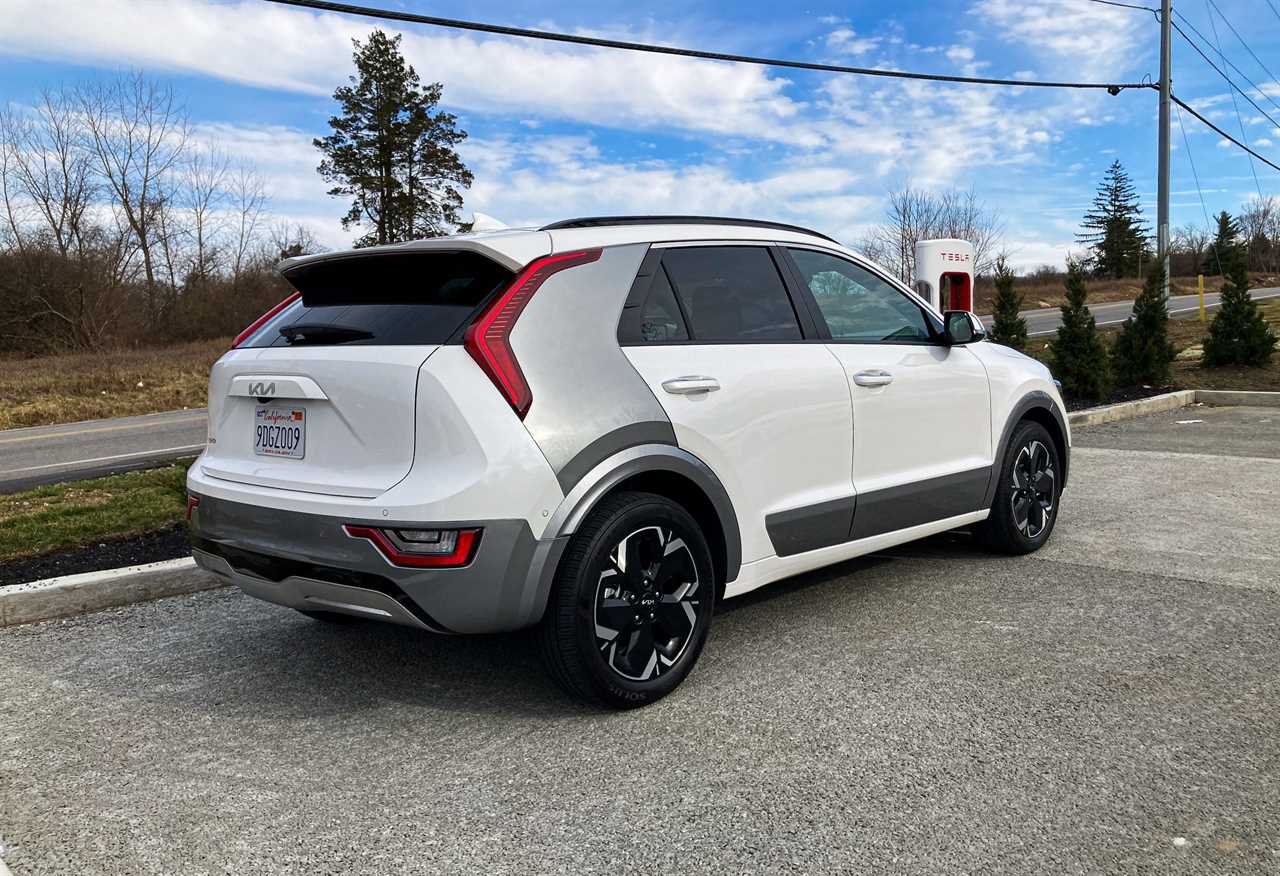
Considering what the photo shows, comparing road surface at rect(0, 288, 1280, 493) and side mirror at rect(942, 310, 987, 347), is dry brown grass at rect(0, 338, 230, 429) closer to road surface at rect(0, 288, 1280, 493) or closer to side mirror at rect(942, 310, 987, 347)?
road surface at rect(0, 288, 1280, 493)

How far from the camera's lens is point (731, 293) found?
4.19m

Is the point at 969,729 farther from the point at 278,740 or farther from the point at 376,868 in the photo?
the point at 278,740

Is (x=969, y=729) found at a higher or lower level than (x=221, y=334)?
lower

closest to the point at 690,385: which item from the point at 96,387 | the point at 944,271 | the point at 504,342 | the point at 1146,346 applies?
the point at 504,342

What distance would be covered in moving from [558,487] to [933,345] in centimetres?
258

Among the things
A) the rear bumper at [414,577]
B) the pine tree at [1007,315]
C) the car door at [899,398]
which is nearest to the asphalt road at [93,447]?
the rear bumper at [414,577]

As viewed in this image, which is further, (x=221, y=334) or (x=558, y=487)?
(x=221, y=334)

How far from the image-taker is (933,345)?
5.10 meters

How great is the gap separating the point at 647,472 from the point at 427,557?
86cm

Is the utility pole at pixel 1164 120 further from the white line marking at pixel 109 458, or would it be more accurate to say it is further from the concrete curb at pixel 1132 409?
the white line marking at pixel 109 458

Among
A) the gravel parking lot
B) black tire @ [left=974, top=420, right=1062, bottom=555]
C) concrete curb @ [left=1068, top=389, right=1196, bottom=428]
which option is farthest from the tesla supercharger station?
the gravel parking lot

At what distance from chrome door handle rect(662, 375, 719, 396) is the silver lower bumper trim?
1225 mm

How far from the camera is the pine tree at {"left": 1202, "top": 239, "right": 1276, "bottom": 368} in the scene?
48.6 feet

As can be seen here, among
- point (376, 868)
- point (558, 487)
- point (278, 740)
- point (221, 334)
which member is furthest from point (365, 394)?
point (221, 334)
